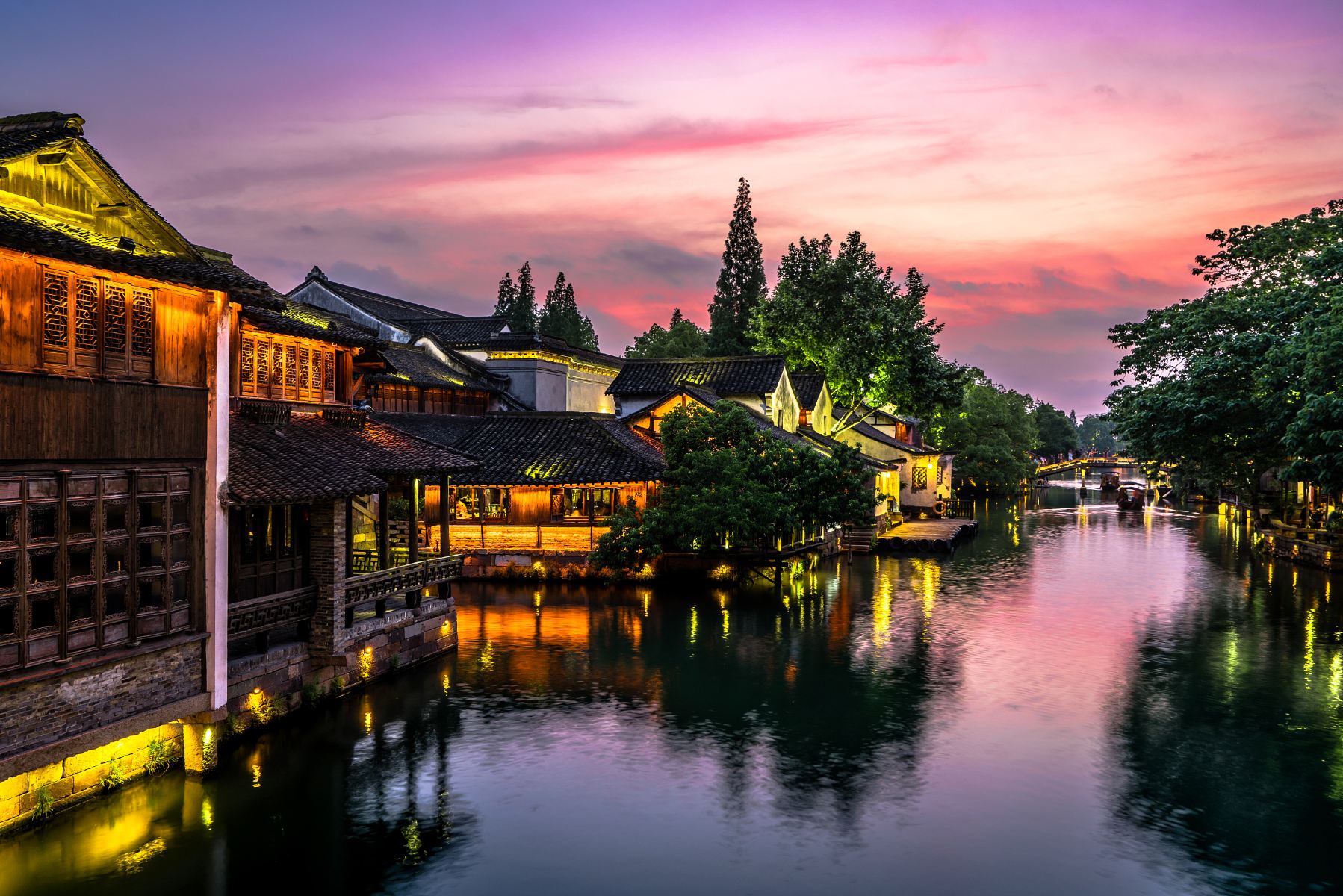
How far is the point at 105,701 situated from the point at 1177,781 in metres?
19.0

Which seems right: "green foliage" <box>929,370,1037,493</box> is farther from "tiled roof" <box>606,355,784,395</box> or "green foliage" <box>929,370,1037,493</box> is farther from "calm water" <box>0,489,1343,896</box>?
"calm water" <box>0,489,1343,896</box>

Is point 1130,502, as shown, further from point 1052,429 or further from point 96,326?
point 96,326

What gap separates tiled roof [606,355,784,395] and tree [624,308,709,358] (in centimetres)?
3625

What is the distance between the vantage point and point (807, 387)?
225 feet

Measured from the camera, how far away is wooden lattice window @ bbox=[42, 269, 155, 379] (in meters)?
15.6

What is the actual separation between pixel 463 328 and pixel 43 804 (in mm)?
54337

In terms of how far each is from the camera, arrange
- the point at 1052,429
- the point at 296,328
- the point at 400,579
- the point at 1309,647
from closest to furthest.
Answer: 1. the point at 296,328
2. the point at 400,579
3. the point at 1309,647
4. the point at 1052,429

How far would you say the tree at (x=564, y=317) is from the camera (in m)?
118

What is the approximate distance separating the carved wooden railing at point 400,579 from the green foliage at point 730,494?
39.9 feet

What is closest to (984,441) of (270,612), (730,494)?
(730,494)

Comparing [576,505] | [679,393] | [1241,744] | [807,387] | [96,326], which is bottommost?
[1241,744]

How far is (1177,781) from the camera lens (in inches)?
749

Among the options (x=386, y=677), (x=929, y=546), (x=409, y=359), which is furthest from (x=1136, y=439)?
(x=386, y=677)

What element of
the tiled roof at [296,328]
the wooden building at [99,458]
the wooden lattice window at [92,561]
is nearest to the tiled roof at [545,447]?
the tiled roof at [296,328]
